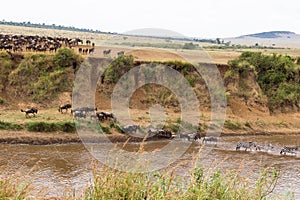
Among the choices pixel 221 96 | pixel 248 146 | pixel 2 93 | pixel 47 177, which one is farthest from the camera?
pixel 221 96

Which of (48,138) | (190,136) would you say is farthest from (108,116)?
(190,136)

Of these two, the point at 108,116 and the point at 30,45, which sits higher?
the point at 30,45

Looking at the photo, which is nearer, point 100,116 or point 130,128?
point 130,128

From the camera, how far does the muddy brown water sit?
54.2ft

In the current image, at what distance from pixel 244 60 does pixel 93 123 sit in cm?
1572

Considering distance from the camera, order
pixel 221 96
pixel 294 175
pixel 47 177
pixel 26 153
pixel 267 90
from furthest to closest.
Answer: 1. pixel 267 90
2. pixel 221 96
3. pixel 26 153
4. pixel 294 175
5. pixel 47 177

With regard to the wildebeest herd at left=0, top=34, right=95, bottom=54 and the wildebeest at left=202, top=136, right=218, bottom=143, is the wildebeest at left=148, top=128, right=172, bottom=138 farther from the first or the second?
the wildebeest herd at left=0, top=34, right=95, bottom=54

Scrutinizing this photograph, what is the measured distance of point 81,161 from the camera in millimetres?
19859

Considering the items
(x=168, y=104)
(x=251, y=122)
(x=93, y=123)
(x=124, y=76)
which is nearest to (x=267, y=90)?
(x=251, y=122)

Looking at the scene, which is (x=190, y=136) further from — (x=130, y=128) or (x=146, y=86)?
(x=146, y=86)

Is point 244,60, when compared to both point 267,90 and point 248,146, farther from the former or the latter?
point 248,146

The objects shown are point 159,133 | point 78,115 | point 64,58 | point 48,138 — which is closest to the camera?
point 48,138

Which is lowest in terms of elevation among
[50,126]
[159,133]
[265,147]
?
[265,147]

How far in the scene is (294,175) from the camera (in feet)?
62.6
